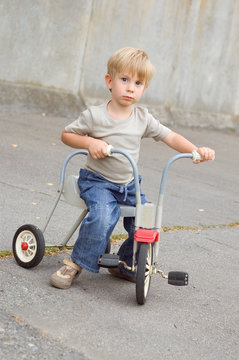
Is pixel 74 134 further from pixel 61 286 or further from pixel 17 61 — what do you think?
pixel 17 61

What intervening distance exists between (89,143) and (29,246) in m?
0.72

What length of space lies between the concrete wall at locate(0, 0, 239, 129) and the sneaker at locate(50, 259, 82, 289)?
587 cm

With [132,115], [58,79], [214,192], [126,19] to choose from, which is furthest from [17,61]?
[132,115]

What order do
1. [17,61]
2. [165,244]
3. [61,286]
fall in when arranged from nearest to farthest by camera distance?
[61,286] → [165,244] → [17,61]

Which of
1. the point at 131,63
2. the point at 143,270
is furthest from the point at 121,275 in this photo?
the point at 131,63

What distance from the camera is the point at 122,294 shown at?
13.5 feet

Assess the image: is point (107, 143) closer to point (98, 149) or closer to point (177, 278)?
point (98, 149)

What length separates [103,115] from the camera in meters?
4.12

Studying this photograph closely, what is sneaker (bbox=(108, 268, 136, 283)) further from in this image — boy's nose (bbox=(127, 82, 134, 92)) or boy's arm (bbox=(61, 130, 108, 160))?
boy's nose (bbox=(127, 82, 134, 92))

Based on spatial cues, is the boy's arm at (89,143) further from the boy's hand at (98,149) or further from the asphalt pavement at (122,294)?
the asphalt pavement at (122,294)

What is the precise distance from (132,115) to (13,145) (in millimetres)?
3997

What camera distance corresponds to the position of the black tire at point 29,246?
4137mm

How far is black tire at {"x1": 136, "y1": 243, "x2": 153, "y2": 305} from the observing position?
3.76 meters

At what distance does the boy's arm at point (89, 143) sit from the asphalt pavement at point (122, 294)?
2.48 feet
